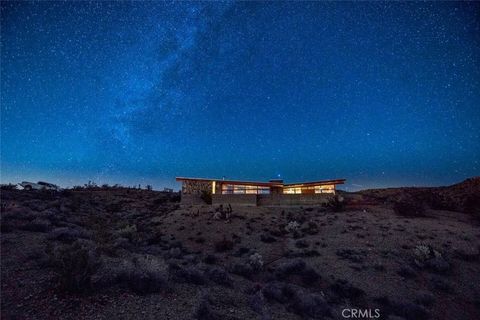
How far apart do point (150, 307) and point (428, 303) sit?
37.0 ft

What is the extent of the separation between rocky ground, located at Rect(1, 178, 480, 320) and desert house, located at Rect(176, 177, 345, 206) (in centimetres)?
468

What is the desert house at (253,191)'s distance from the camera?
105ft

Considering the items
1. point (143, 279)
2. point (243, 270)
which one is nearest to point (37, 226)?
point (143, 279)

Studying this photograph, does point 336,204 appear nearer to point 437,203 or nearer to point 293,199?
point 293,199

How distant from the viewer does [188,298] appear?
297 inches

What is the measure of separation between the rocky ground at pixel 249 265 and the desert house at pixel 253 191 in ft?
15.4

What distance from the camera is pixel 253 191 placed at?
4156cm

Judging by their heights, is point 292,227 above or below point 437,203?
below

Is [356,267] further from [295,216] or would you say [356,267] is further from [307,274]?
[295,216]

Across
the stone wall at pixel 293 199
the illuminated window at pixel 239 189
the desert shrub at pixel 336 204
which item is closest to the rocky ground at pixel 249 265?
the desert shrub at pixel 336 204

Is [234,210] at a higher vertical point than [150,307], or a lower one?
higher

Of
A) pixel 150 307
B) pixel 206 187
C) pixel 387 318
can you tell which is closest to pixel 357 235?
pixel 387 318

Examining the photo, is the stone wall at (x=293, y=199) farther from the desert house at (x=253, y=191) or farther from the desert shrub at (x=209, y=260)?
the desert shrub at (x=209, y=260)

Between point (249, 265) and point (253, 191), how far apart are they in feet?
92.0
